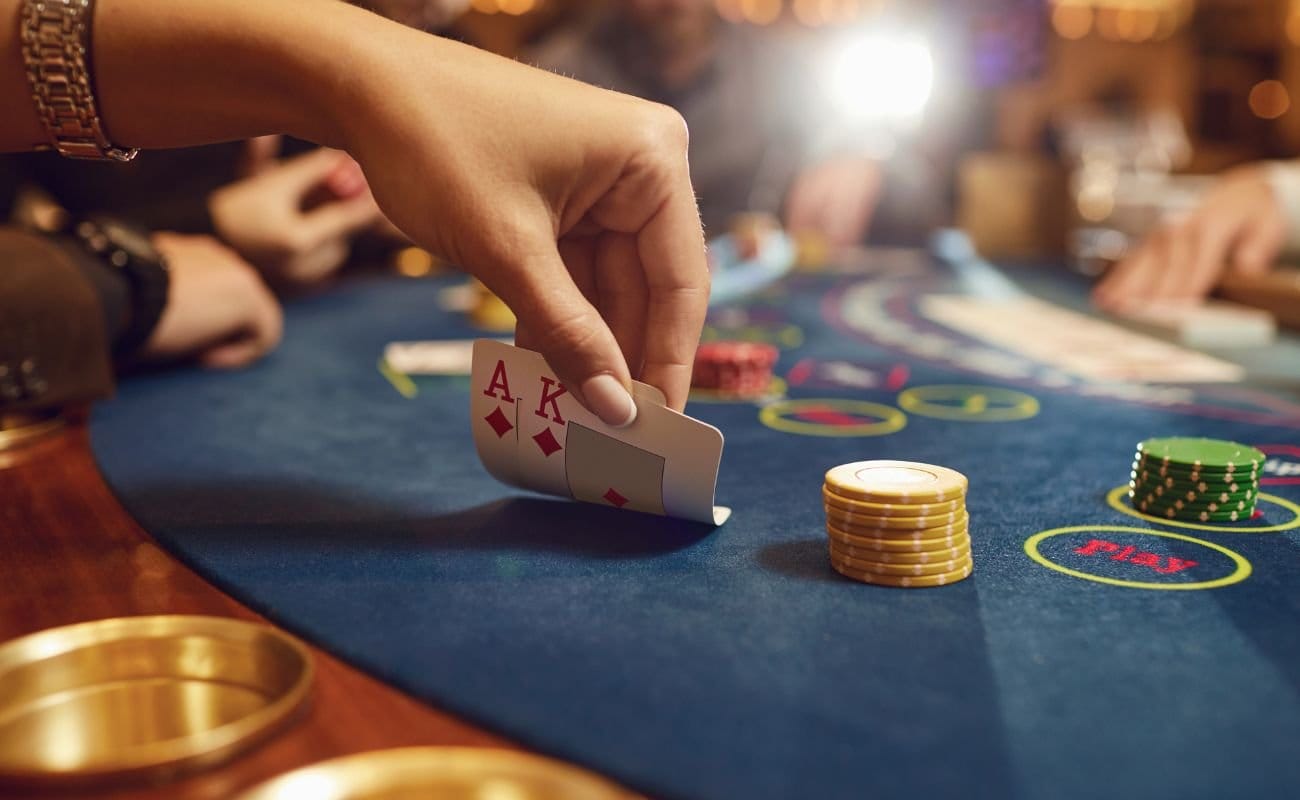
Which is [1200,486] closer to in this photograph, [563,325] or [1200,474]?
[1200,474]

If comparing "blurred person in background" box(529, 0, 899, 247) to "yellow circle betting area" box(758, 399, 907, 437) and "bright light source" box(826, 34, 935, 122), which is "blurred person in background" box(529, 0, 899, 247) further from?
"yellow circle betting area" box(758, 399, 907, 437)

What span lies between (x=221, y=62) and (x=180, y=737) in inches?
25.9

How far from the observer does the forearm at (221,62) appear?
3.64 feet

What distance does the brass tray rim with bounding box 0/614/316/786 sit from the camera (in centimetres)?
70

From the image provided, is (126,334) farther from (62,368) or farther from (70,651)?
(70,651)

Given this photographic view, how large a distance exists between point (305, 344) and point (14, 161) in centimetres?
186

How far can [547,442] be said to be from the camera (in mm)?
1326

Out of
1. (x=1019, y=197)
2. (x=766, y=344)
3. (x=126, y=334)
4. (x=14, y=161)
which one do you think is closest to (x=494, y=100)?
(x=126, y=334)

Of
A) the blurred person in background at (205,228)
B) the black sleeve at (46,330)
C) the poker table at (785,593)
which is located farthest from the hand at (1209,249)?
the black sleeve at (46,330)

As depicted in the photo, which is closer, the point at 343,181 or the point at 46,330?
the point at 46,330

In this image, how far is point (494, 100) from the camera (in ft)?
3.65

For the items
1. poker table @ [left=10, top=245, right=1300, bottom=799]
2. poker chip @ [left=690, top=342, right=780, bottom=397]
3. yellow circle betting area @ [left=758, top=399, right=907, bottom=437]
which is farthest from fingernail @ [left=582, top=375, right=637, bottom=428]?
poker chip @ [left=690, top=342, right=780, bottom=397]

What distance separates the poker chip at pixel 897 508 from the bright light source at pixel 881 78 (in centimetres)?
641

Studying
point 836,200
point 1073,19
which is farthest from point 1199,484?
point 1073,19
